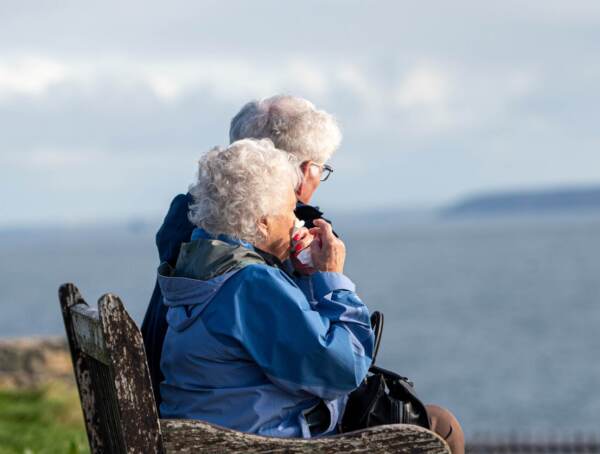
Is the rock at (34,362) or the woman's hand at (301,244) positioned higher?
the rock at (34,362)

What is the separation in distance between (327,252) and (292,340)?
396 millimetres

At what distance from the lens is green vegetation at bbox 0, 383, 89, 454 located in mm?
8320

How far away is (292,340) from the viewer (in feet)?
10.3

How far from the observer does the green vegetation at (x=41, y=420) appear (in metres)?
8.32

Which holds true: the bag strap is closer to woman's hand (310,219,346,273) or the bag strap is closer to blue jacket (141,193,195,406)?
woman's hand (310,219,346,273)

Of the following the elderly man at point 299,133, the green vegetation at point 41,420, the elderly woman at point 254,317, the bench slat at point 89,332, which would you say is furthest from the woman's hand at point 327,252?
the green vegetation at point 41,420

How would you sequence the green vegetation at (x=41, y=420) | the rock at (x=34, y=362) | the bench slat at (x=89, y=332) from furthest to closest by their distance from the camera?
the rock at (x=34, y=362), the green vegetation at (x=41, y=420), the bench slat at (x=89, y=332)

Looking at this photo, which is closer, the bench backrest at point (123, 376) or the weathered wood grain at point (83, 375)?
the bench backrest at point (123, 376)

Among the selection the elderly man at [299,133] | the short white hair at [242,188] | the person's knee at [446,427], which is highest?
the elderly man at [299,133]

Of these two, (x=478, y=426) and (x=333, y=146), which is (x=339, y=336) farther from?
(x=478, y=426)

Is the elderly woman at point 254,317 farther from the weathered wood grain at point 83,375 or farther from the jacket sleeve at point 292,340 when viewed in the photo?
the weathered wood grain at point 83,375

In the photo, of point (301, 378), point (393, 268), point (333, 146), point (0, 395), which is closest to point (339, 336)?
point (301, 378)

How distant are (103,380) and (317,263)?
2.31ft

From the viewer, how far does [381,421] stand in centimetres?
342
